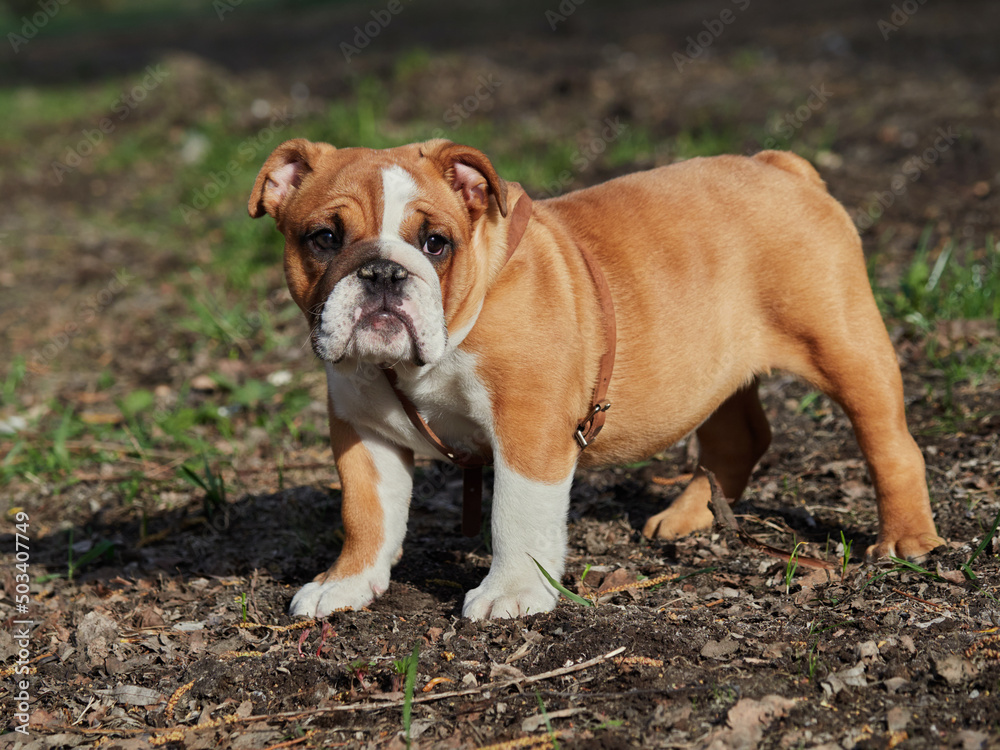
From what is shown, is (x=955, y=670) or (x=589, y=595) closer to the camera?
(x=955, y=670)

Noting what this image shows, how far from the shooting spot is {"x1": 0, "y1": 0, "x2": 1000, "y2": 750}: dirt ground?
9.54 feet

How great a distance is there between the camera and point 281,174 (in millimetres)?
3752

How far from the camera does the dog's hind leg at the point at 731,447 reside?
4.58 m

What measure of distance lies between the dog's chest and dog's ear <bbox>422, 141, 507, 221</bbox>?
582 mm

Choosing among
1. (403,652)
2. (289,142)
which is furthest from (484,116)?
(403,652)

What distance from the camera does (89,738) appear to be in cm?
310

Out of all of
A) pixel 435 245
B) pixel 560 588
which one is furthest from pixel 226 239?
pixel 560 588

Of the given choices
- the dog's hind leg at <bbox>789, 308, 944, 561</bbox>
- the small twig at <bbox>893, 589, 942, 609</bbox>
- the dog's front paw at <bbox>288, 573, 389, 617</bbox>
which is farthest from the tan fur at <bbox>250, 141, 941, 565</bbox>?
the small twig at <bbox>893, 589, 942, 609</bbox>

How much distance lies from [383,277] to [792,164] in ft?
7.00

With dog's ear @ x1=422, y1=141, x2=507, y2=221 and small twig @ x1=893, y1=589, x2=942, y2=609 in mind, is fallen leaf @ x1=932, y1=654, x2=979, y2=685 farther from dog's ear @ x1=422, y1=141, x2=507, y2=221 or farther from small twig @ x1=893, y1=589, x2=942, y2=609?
dog's ear @ x1=422, y1=141, x2=507, y2=221

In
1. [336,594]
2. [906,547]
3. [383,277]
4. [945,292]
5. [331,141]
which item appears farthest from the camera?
[331,141]

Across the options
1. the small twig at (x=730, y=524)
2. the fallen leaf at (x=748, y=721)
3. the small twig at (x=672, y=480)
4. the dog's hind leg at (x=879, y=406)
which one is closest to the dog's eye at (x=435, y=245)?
the small twig at (x=730, y=524)

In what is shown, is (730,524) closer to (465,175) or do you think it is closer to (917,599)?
(917,599)

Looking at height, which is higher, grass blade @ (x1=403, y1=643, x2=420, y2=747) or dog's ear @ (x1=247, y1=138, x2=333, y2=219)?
dog's ear @ (x1=247, y1=138, x2=333, y2=219)
